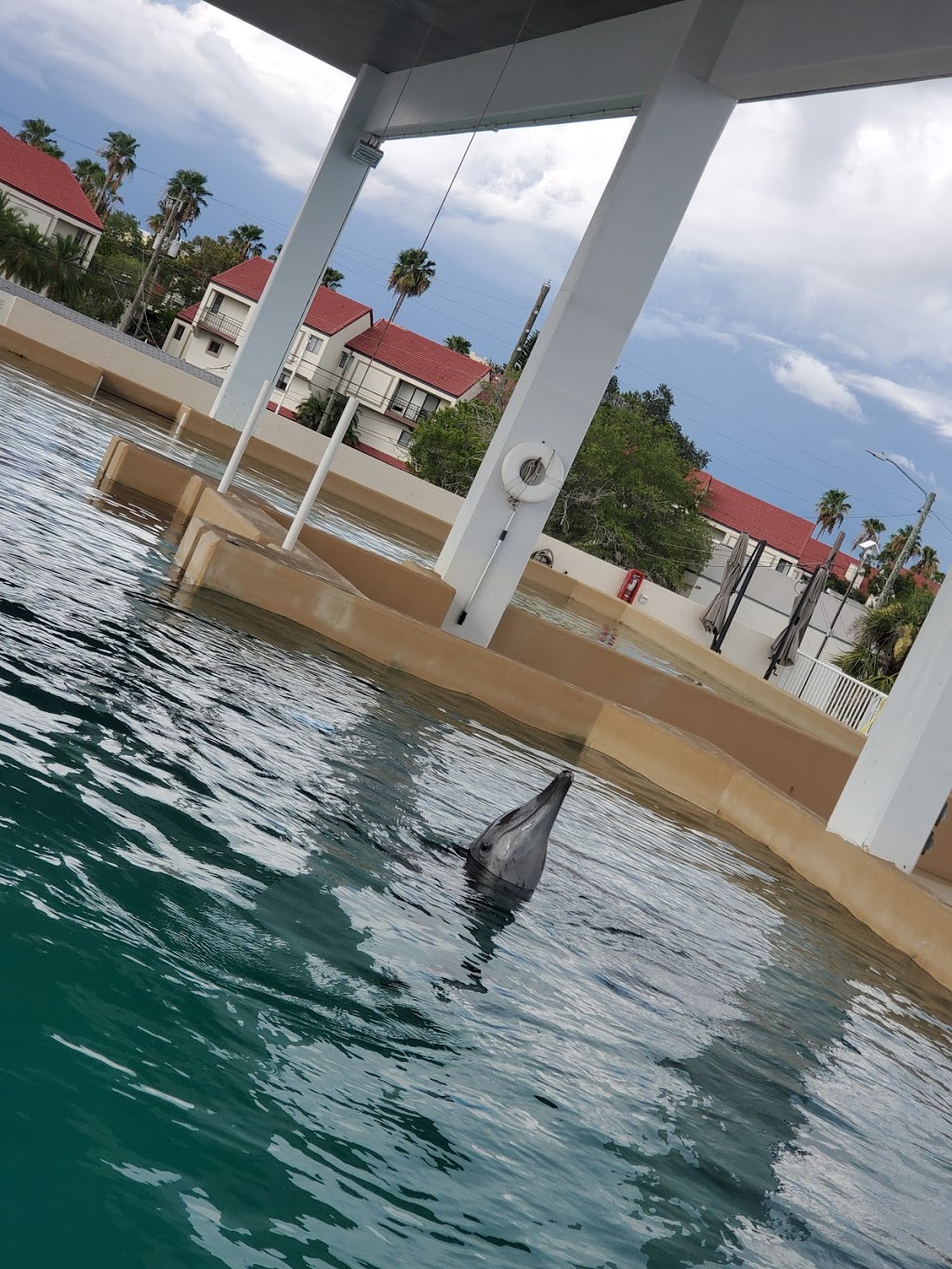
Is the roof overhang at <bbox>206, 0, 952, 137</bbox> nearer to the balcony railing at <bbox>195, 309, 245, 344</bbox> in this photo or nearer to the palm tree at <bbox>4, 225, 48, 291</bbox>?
the palm tree at <bbox>4, 225, 48, 291</bbox>

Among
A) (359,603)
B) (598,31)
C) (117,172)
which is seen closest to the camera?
(359,603)

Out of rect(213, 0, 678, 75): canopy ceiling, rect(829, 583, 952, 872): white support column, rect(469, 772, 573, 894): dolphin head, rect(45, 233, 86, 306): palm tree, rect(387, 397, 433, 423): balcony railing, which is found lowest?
rect(469, 772, 573, 894): dolphin head

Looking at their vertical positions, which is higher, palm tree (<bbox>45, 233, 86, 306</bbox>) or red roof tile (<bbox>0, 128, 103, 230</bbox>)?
red roof tile (<bbox>0, 128, 103, 230</bbox>)

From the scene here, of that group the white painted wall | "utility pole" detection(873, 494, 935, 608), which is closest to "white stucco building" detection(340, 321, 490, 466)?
the white painted wall

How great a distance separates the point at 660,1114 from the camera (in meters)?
4.14

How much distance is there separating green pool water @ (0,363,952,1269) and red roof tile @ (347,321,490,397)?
57389 mm

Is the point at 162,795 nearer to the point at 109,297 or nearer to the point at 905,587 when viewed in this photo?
the point at 905,587

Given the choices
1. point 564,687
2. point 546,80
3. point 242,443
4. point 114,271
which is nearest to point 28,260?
point 114,271

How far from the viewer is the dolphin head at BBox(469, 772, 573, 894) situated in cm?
584

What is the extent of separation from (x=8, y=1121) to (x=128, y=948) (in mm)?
1013

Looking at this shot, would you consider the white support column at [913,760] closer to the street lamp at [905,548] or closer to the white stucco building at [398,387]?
the street lamp at [905,548]

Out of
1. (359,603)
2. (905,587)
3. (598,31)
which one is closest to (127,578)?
(359,603)

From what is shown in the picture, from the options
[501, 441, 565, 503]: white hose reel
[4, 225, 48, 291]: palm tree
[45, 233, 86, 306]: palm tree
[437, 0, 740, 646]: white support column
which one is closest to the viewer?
[437, 0, 740, 646]: white support column

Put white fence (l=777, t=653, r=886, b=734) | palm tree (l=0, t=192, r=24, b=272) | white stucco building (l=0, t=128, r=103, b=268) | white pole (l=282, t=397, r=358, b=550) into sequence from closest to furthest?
1. white pole (l=282, t=397, r=358, b=550)
2. white fence (l=777, t=653, r=886, b=734)
3. palm tree (l=0, t=192, r=24, b=272)
4. white stucco building (l=0, t=128, r=103, b=268)
